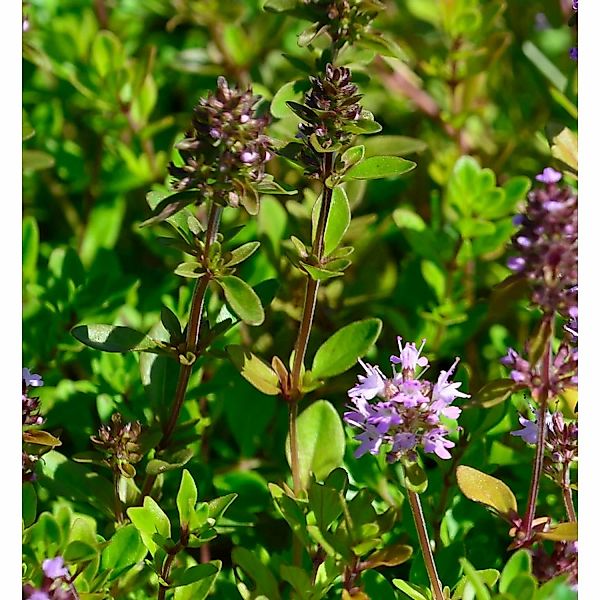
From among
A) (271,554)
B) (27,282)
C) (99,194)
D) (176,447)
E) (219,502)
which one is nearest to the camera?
(219,502)

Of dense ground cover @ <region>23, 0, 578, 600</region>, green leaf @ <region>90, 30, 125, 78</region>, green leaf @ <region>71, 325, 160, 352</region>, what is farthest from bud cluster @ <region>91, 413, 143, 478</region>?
green leaf @ <region>90, 30, 125, 78</region>

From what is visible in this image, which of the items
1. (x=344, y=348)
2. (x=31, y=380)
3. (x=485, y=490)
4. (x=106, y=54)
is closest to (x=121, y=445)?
(x=31, y=380)

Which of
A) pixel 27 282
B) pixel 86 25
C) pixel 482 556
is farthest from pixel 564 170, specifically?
pixel 86 25

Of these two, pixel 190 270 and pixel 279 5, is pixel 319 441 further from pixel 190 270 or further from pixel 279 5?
pixel 279 5

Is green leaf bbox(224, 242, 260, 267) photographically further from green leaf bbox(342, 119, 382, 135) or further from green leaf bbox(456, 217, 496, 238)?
green leaf bbox(456, 217, 496, 238)

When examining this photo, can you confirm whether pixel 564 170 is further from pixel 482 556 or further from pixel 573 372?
pixel 482 556

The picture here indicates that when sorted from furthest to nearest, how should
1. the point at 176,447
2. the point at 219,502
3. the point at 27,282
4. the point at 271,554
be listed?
the point at 27,282 → the point at 271,554 → the point at 176,447 → the point at 219,502
